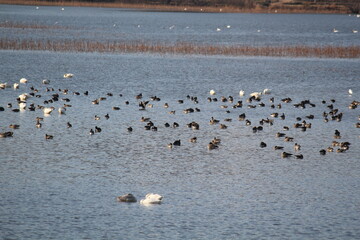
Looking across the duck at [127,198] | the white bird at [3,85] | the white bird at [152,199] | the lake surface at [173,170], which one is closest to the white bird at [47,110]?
the lake surface at [173,170]

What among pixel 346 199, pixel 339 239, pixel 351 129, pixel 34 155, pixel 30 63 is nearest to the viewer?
pixel 339 239

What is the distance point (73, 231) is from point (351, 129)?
51.9 feet

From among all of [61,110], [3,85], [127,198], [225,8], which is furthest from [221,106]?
[225,8]

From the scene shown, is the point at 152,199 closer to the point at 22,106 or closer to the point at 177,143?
the point at 177,143

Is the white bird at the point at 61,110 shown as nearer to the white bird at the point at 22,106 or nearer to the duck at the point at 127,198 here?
the white bird at the point at 22,106

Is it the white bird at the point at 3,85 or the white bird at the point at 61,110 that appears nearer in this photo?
the white bird at the point at 61,110

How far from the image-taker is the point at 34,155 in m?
22.1

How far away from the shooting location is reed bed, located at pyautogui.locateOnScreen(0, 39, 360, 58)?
56.3 m

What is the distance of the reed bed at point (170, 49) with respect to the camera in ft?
185

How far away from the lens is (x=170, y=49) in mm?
58219

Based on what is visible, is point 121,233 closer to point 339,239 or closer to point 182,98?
point 339,239

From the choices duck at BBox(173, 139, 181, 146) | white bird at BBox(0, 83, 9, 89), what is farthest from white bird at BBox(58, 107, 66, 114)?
duck at BBox(173, 139, 181, 146)

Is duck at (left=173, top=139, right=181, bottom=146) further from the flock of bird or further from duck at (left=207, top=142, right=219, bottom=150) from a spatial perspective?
duck at (left=207, top=142, right=219, bottom=150)

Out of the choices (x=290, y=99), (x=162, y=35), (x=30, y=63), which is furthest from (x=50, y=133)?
(x=162, y=35)
